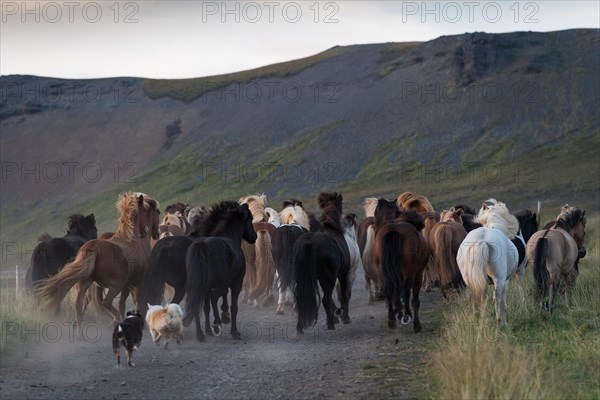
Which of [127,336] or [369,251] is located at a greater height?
Result: [369,251]

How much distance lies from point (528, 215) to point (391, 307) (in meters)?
6.31

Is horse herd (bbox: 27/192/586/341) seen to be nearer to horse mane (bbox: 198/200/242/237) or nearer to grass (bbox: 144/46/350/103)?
horse mane (bbox: 198/200/242/237)

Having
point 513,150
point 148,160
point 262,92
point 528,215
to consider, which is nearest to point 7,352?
point 528,215

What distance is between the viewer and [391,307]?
47.1 feet

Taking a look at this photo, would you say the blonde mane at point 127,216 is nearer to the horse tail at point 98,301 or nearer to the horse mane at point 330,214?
the horse tail at point 98,301

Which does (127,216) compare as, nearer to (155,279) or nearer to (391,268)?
(155,279)

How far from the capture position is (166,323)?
40.2 feet

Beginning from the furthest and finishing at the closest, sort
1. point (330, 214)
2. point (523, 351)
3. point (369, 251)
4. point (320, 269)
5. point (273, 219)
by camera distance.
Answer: point (273, 219) < point (369, 251) < point (330, 214) < point (320, 269) < point (523, 351)

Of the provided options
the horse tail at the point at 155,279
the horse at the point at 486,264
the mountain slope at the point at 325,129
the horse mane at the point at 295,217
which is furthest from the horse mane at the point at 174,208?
the mountain slope at the point at 325,129

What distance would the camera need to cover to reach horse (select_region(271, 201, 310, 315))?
1595 centimetres

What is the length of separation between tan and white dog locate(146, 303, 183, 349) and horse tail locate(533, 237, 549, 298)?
241 inches

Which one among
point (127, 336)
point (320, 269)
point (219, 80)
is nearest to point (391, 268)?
point (320, 269)

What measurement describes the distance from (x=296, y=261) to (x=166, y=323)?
2.68 metres

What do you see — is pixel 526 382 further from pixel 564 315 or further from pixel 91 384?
pixel 564 315
